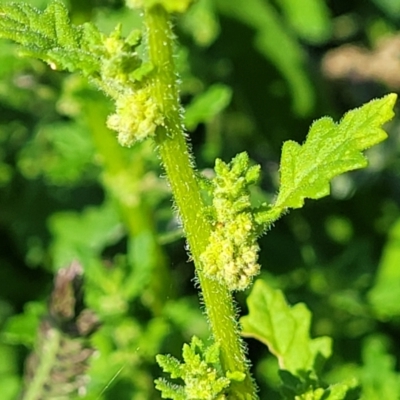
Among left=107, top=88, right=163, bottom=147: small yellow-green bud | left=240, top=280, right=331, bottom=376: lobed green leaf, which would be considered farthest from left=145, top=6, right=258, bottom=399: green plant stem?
left=240, top=280, right=331, bottom=376: lobed green leaf

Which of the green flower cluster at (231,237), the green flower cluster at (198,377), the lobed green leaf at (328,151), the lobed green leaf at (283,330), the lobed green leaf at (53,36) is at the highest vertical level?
the lobed green leaf at (53,36)

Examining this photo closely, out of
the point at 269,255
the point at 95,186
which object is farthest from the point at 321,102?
the point at 95,186

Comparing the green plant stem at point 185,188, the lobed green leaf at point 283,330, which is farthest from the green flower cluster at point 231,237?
the lobed green leaf at point 283,330

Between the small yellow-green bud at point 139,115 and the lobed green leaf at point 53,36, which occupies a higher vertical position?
the lobed green leaf at point 53,36

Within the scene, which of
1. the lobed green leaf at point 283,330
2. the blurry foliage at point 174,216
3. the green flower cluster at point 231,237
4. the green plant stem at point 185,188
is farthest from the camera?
the blurry foliage at point 174,216

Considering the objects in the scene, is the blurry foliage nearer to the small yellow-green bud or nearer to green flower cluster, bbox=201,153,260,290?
green flower cluster, bbox=201,153,260,290

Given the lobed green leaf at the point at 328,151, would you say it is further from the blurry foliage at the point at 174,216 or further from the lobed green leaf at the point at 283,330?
the blurry foliage at the point at 174,216

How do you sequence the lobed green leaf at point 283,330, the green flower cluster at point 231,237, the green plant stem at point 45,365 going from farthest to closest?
the green plant stem at point 45,365 → the lobed green leaf at point 283,330 → the green flower cluster at point 231,237

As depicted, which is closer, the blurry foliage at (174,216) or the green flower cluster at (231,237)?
the green flower cluster at (231,237)
